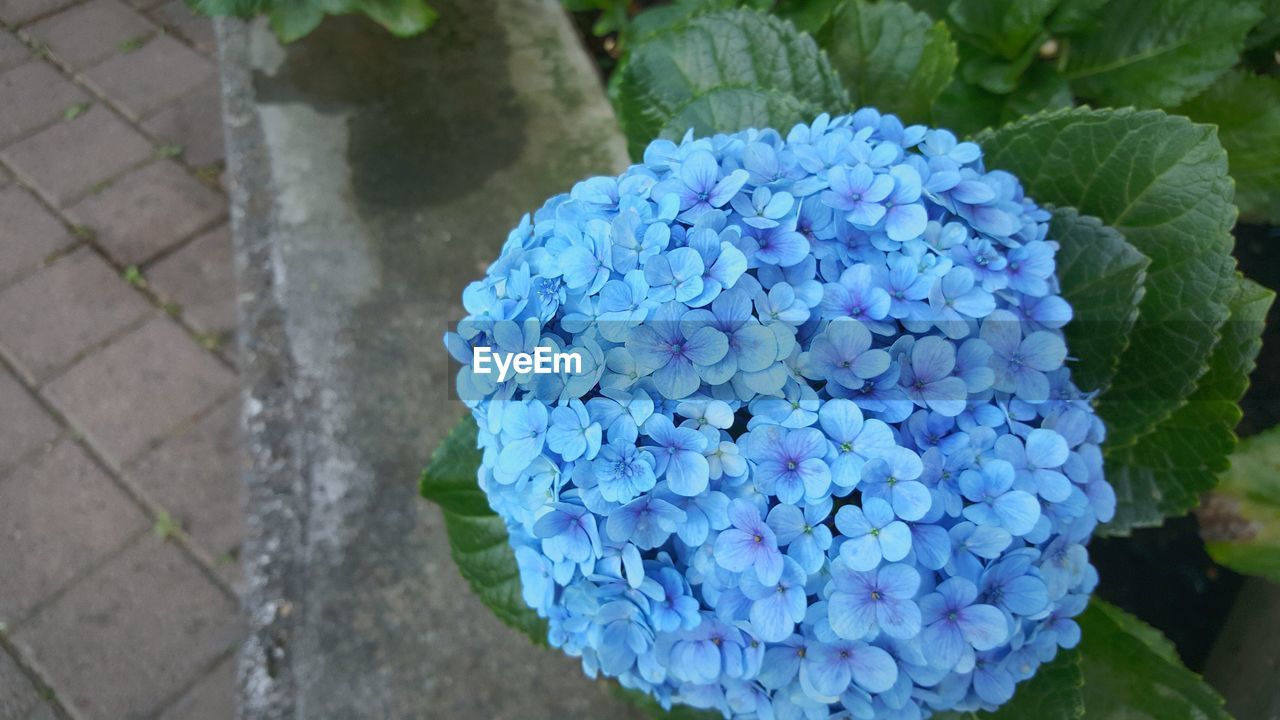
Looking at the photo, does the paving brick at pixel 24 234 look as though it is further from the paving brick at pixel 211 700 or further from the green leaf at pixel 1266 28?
the green leaf at pixel 1266 28

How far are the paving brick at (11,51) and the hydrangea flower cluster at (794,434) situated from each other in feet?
8.41

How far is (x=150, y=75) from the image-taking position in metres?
2.84

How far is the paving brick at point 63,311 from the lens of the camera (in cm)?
238

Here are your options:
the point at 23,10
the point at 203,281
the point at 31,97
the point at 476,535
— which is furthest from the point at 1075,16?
the point at 23,10

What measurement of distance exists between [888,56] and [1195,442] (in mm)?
660

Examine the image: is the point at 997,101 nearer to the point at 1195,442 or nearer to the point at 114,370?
the point at 1195,442

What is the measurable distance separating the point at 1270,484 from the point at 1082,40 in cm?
75

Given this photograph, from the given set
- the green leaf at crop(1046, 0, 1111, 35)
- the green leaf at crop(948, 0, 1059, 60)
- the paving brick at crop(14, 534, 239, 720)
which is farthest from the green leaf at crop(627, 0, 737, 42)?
the paving brick at crop(14, 534, 239, 720)

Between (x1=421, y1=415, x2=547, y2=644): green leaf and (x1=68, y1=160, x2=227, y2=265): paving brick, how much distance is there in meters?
1.68

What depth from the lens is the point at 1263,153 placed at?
4.71 ft

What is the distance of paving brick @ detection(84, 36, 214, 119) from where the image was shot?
2787 millimetres

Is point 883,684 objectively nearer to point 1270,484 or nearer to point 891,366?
point 891,366

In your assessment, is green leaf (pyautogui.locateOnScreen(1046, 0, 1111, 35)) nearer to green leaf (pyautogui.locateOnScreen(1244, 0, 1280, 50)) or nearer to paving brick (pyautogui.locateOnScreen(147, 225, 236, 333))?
green leaf (pyautogui.locateOnScreen(1244, 0, 1280, 50))

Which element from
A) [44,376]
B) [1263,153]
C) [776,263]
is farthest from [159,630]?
[1263,153]
